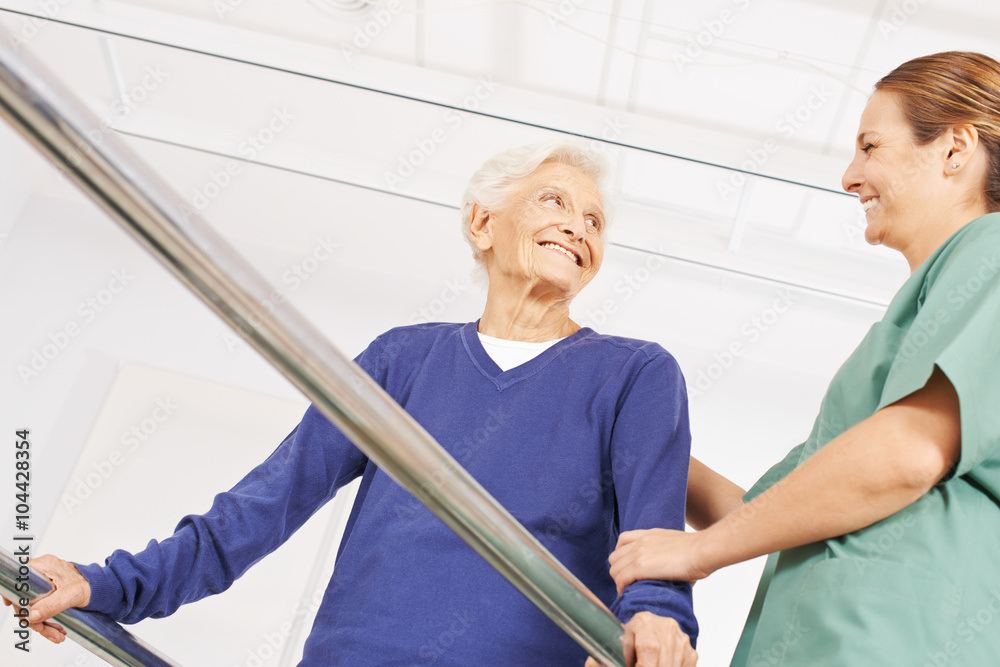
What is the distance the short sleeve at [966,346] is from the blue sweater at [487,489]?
34 cm

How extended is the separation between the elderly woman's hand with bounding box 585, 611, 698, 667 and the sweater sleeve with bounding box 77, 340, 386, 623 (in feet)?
1.94

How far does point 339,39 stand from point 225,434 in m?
1.76

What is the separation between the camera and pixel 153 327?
4.23 metres

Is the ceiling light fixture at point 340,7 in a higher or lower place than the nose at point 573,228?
higher

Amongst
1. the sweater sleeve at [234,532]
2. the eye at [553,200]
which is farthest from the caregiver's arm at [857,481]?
the eye at [553,200]

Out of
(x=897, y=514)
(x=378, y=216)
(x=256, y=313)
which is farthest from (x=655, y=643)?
(x=378, y=216)

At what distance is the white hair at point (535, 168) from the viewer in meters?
1.79

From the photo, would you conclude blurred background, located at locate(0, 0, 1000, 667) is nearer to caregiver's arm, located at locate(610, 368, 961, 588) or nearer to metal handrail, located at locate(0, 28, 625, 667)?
caregiver's arm, located at locate(610, 368, 961, 588)

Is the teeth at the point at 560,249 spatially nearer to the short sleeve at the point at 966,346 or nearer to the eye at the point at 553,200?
the eye at the point at 553,200

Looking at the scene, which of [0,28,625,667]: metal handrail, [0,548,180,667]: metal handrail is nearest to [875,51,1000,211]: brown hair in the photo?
[0,28,625,667]: metal handrail

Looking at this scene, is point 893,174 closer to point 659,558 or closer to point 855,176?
point 855,176

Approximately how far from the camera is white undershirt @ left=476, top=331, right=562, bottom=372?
1.46 m

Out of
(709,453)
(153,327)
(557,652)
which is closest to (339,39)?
(153,327)

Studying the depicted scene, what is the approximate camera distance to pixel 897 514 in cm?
89
